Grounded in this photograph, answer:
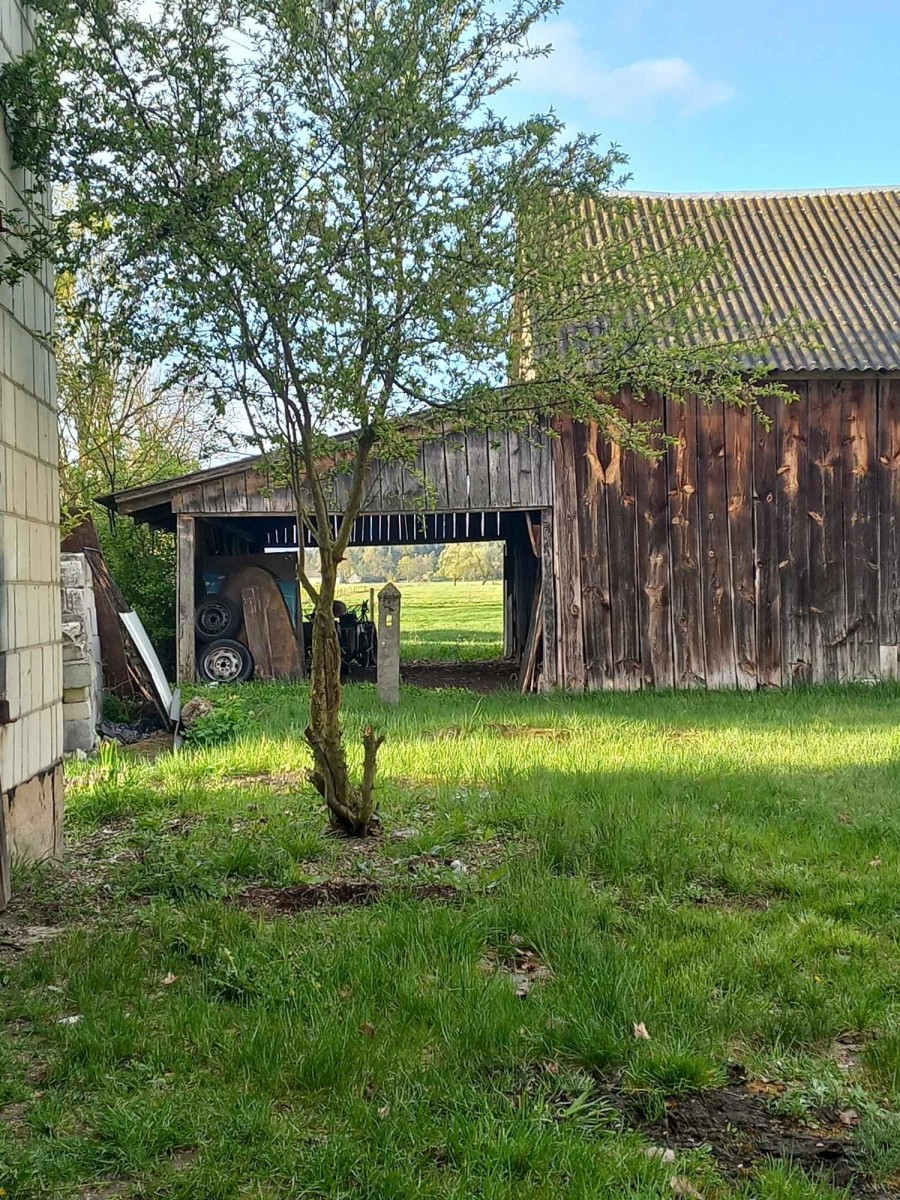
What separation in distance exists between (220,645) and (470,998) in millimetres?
10954

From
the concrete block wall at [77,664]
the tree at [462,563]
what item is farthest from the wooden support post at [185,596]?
the tree at [462,563]

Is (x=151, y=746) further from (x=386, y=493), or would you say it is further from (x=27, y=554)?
(x=27, y=554)

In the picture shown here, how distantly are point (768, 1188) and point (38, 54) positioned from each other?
5.12 metres

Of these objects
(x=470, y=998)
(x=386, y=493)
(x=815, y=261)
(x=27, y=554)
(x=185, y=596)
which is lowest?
(x=470, y=998)

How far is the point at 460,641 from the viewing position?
22.3m

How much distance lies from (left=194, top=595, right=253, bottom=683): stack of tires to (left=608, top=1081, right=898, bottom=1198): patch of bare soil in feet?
36.8

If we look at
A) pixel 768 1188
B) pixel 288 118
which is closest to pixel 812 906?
pixel 768 1188

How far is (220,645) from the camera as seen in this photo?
13727 millimetres

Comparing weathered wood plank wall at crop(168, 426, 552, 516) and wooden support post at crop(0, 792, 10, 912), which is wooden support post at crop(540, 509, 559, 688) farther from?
wooden support post at crop(0, 792, 10, 912)

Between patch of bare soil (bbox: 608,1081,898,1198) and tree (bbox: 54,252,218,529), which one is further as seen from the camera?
tree (bbox: 54,252,218,529)

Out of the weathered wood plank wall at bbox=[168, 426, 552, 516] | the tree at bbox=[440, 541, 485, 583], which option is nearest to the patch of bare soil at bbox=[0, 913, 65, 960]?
the weathered wood plank wall at bbox=[168, 426, 552, 516]

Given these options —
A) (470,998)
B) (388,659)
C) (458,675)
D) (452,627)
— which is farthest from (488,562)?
(470,998)

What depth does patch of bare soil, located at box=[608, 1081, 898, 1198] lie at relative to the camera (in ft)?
8.17

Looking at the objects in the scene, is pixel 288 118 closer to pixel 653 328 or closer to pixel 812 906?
pixel 653 328
